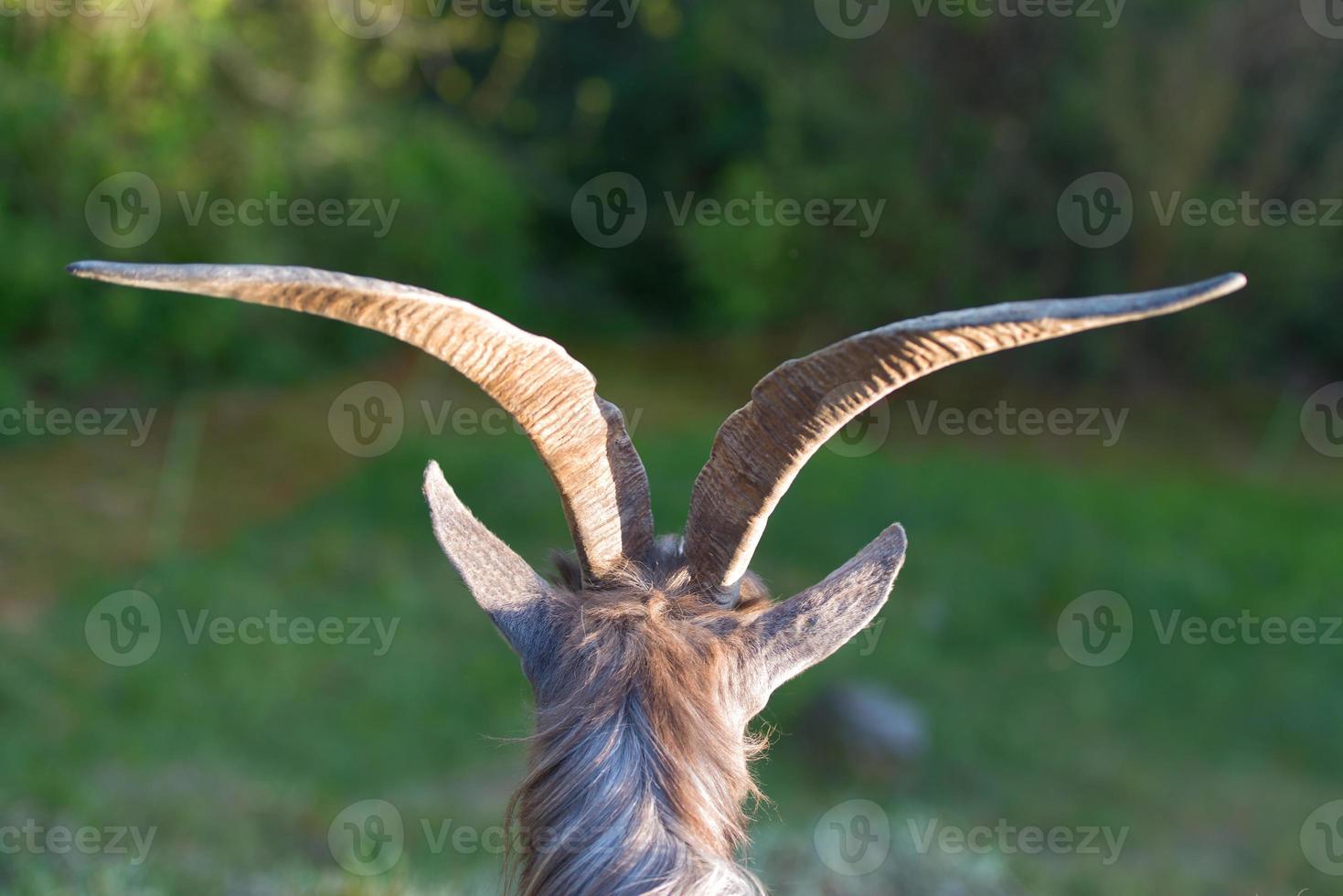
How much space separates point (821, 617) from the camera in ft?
9.75

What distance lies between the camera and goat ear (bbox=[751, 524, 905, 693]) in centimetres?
294

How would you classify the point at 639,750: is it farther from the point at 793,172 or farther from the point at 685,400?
the point at 793,172

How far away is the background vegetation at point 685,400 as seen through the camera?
27.1 ft

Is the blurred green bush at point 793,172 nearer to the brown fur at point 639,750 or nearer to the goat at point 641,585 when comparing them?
the goat at point 641,585

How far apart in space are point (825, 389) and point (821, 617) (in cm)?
68

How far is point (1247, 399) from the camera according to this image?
52.4ft

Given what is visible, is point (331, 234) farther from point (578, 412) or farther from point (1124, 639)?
point (578, 412)

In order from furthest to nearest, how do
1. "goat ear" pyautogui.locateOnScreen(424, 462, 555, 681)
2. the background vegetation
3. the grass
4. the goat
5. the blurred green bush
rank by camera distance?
the blurred green bush < the background vegetation < the grass < "goat ear" pyautogui.locateOnScreen(424, 462, 555, 681) < the goat

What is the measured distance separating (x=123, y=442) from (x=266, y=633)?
179 inches

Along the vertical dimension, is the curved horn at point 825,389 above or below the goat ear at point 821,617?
above

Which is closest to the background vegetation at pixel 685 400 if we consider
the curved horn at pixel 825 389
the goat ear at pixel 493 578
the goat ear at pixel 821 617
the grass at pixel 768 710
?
the grass at pixel 768 710

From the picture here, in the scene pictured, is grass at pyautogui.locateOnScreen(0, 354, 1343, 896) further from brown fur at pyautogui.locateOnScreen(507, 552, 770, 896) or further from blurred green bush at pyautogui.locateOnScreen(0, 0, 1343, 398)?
brown fur at pyautogui.locateOnScreen(507, 552, 770, 896)

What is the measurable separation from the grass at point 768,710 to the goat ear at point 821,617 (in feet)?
10.4

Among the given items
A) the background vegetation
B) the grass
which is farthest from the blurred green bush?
the grass
